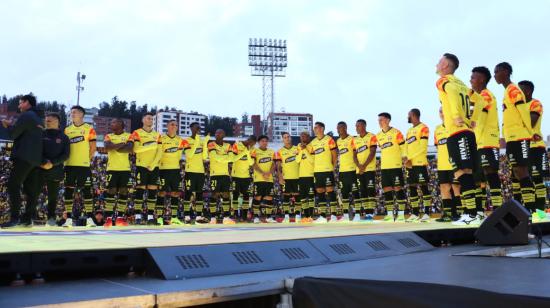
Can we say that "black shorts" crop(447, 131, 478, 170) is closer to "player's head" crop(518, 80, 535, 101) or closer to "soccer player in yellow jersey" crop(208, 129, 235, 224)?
"player's head" crop(518, 80, 535, 101)

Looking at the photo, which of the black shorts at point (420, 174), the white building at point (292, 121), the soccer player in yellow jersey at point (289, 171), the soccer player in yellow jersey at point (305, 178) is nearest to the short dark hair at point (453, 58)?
the black shorts at point (420, 174)

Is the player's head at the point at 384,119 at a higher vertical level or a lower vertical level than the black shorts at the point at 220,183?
higher

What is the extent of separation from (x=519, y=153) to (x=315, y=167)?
16.0 feet

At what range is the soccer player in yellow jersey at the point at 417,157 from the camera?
29.0ft

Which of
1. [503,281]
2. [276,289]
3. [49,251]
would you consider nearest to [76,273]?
[49,251]

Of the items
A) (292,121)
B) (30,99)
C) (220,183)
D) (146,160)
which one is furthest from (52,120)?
(292,121)

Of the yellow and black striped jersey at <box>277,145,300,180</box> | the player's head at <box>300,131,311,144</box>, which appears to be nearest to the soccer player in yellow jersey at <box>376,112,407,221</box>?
the player's head at <box>300,131,311,144</box>

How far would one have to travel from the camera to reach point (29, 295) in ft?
6.64

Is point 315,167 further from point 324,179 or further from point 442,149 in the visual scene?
point 442,149

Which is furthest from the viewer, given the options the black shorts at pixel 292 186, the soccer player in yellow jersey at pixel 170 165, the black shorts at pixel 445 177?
the black shorts at pixel 292 186

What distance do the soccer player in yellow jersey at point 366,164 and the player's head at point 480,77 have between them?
3288mm

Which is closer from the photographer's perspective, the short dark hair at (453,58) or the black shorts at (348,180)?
the short dark hair at (453,58)

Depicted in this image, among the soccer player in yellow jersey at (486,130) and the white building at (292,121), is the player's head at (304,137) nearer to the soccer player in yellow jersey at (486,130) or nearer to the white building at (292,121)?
the soccer player in yellow jersey at (486,130)

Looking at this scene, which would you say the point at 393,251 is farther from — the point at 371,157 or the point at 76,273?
the point at 371,157
